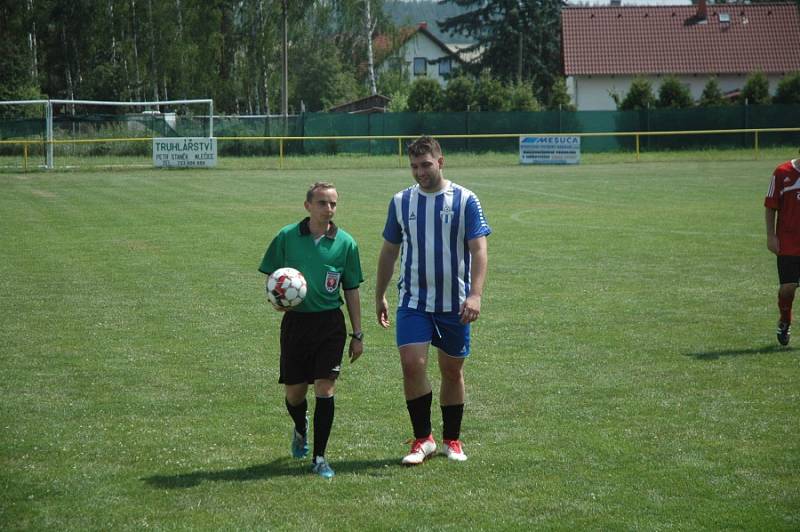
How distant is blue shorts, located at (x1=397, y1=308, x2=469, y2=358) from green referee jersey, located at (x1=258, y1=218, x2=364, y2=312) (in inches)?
15.2

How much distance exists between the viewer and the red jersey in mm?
9609

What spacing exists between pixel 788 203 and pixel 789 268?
0.61 m

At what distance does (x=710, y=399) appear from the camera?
786 centimetres

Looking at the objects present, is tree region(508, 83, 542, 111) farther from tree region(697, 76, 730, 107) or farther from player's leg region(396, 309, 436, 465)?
player's leg region(396, 309, 436, 465)

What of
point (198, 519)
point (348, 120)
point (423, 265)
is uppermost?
point (348, 120)

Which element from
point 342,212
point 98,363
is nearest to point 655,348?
point 98,363

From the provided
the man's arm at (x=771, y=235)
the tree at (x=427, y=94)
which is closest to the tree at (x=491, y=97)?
the tree at (x=427, y=94)

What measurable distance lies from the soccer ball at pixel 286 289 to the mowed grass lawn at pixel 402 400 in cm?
102

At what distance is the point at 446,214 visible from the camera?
6.25 meters

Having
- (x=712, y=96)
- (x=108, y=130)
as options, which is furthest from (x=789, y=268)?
(x=712, y=96)

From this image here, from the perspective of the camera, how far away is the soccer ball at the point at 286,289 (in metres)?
6.02

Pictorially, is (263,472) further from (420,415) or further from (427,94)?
(427,94)

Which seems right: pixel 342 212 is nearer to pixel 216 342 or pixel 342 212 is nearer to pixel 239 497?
pixel 216 342

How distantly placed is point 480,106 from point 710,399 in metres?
45.4
